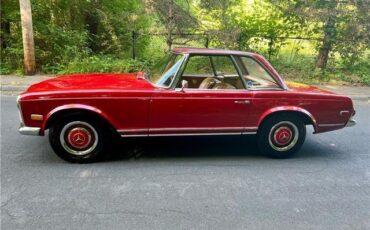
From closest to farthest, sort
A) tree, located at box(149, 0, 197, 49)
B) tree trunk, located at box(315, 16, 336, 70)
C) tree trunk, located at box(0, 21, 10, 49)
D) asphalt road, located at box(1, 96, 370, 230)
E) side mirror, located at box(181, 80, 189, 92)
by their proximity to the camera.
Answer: asphalt road, located at box(1, 96, 370, 230) → side mirror, located at box(181, 80, 189, 92) → tree, located at box(149, 0, 197, 49) → tree trunk, located at box(0, 21, 10, 49) → tree trunk, located at box(315, 16, 336, 70)

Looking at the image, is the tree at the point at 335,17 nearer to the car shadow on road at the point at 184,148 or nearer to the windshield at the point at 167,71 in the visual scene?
the car shadow on road at the point at 184,148

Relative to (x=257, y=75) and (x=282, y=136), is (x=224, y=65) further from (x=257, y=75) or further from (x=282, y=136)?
(x=282, y=136)

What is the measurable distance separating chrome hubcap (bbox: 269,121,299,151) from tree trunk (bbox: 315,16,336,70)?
8060 mm

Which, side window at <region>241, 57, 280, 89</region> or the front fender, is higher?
side window at <region>241, 57, 280, 89</region>

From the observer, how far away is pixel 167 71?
4672 mm

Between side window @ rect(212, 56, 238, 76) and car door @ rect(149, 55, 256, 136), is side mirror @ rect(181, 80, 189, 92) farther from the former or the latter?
side window @ rect(212, 56, 238, 76)

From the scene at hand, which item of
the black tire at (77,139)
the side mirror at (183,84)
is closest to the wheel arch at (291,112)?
the side mirror at (183,84)

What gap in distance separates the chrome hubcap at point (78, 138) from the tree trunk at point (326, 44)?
9821mm

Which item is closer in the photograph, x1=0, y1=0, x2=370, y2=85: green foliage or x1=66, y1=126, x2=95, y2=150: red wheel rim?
x1=66, y1=126, x2=95, y2=150: red wheel rim

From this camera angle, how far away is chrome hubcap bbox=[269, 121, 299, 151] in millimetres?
4883

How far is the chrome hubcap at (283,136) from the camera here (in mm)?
4883

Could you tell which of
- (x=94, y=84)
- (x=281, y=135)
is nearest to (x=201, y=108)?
(x=281, y=135)

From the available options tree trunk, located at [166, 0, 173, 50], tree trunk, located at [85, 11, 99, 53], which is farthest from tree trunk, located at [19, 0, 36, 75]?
tree trunk, located at [166, 0, 173, 50]

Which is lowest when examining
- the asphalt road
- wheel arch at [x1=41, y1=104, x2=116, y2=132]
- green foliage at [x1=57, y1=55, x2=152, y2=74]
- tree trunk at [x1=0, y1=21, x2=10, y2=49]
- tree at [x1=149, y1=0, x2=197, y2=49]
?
the asphalt road
